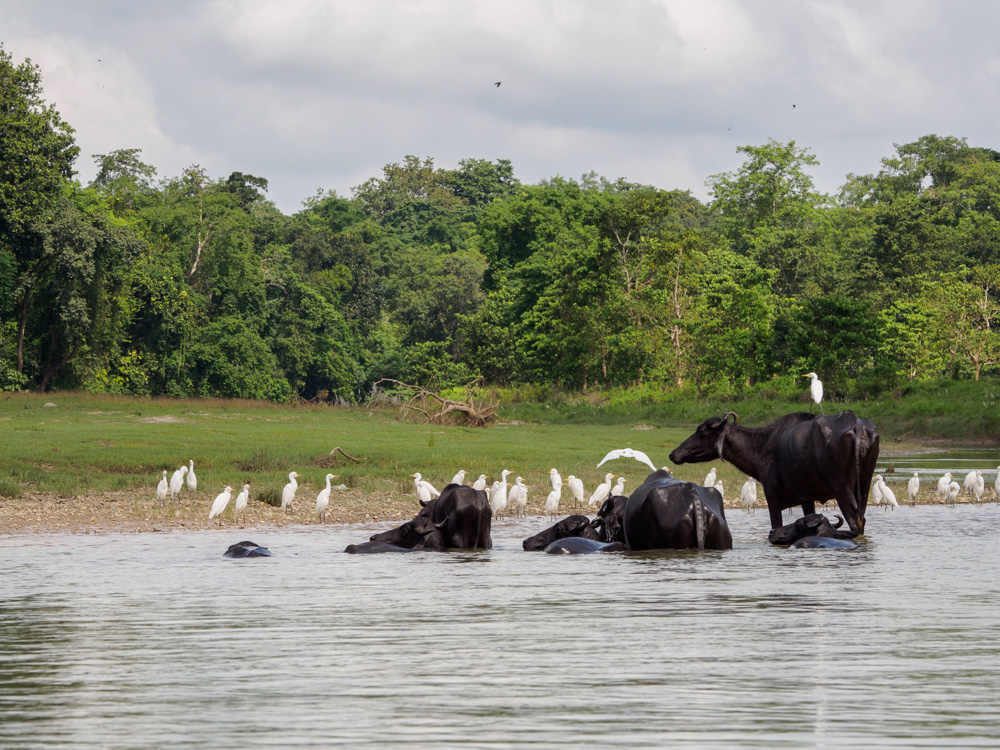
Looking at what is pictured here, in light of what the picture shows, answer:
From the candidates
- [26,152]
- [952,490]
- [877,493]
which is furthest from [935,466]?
[26,152]

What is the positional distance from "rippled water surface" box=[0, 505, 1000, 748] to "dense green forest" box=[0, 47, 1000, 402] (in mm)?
47414

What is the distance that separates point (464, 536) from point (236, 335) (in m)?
61.8

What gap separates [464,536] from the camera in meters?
16.2

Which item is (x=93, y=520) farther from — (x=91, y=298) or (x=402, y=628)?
(x=91, y=298)

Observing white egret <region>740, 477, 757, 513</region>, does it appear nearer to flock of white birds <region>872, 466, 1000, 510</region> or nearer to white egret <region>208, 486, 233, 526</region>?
flock of white birds <region>872, 466, 1000, 510</region>

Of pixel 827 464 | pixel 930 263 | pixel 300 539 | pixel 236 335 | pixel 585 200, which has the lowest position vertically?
pixel 300 539

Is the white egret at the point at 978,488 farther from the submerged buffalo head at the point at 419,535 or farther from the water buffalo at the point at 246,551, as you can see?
the water buffalo at the point at 246,551

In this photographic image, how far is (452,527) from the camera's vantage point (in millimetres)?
16156

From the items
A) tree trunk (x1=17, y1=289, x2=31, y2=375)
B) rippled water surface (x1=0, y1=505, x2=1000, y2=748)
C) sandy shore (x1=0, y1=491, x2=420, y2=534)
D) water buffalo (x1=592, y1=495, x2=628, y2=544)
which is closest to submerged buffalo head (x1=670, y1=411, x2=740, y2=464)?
water buffalo (x1=592, y1=495, x2=628, y2=544)

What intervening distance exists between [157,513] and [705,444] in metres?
9.38

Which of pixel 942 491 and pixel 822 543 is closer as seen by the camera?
pixel 822 543

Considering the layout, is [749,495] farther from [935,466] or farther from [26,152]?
[26,152]

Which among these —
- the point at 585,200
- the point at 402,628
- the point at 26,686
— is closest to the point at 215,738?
the point at 26,686

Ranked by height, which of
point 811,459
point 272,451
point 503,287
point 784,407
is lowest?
point 272,451
